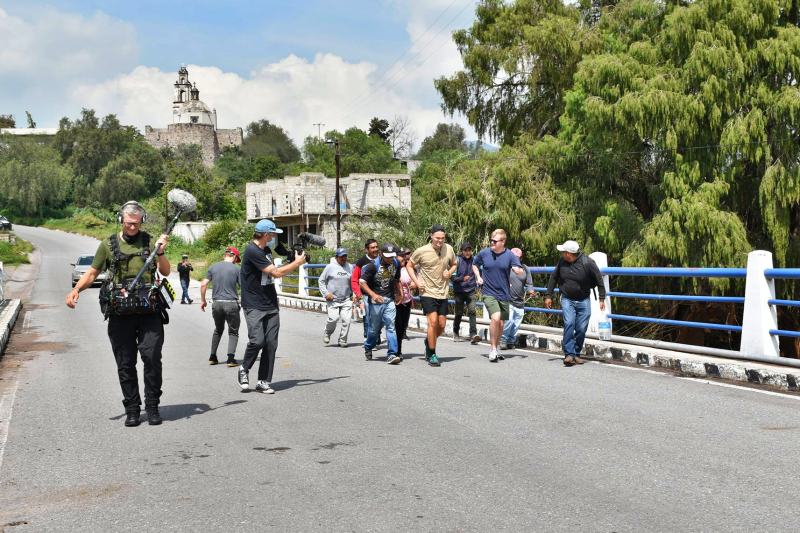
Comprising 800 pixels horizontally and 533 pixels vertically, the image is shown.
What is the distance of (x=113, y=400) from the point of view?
358 inches

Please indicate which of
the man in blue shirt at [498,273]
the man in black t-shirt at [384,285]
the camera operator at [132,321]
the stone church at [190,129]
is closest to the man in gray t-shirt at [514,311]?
the man in blue shirt at [498,273]

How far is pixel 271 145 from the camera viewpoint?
144m

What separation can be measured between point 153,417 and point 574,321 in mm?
5891

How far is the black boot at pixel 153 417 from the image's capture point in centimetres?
758

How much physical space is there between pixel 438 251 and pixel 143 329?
16.3 feet

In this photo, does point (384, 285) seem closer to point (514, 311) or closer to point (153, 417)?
point (514, 311)

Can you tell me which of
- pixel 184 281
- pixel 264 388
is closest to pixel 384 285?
pixel 264 388

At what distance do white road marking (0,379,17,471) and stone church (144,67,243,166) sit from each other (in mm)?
145420

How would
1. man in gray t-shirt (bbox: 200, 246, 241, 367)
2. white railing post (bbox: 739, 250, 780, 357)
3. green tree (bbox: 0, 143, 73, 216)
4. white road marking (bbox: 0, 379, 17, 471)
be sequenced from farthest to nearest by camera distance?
green tree (bbox: 0, 143, 73, 216)
man in gray t-shirt (bbox: 200, 246, 241, 367)
white railing post (bbox: 739, 250, 780, 357)
white road marking (bbox: 0, 379, 17, 471)

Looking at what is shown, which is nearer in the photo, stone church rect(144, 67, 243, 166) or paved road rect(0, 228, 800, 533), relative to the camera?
paved road rect(0, 228, 800, 533)

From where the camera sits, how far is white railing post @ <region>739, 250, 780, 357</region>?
9977mm

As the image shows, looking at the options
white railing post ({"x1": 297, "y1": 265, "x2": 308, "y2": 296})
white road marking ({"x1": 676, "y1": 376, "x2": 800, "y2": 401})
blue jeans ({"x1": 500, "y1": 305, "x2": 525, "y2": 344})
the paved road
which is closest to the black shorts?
the paved road

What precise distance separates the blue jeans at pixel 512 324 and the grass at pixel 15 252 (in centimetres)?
5543

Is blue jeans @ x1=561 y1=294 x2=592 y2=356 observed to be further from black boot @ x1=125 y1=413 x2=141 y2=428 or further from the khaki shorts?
black boot @ x1=125 y1=413 x2=141 y2=428
